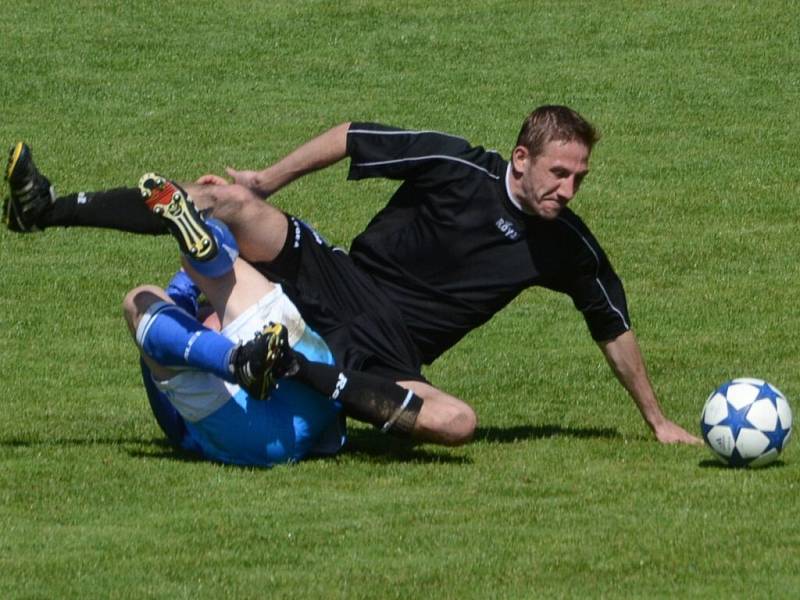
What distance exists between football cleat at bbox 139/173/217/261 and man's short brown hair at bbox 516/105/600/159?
5.65ft

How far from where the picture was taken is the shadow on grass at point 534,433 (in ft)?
32.8

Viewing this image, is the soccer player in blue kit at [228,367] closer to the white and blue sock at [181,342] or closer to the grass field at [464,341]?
the white and blue sock at [181,342]

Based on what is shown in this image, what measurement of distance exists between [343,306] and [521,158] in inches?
47.5

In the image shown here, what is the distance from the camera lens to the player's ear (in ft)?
31.1

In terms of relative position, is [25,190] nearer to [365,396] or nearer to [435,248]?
[365,396]

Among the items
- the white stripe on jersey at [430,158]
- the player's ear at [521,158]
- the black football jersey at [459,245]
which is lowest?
the black football jersey at [459,245]

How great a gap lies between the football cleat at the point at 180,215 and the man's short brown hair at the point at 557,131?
5.65ft

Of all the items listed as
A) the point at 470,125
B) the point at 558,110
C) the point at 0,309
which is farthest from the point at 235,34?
the point at 558,110

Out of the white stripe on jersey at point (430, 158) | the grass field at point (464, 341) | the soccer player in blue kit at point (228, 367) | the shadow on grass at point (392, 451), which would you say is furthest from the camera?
the white stripe on jersey at point (430, 158)

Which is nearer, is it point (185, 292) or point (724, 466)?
point (724, 466)

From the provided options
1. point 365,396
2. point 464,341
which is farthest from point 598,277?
point 464,341

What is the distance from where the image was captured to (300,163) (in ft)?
31.2

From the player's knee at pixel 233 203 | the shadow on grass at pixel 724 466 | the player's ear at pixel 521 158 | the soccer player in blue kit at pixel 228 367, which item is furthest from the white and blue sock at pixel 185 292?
the shadow on grass at pixel 724 466

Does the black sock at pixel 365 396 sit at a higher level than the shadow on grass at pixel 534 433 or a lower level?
higher
